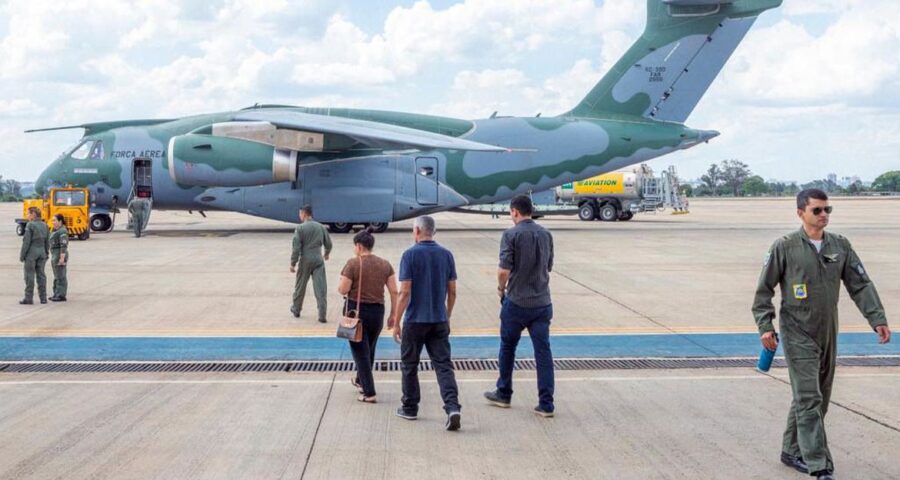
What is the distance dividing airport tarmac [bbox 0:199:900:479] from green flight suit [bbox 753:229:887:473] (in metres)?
0.44

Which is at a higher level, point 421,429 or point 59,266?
point 59,266

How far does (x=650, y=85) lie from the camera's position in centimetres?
2797

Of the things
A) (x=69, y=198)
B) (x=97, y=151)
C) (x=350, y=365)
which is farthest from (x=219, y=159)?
(x=350, y=365)

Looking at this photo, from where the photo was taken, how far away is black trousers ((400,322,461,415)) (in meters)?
6.87

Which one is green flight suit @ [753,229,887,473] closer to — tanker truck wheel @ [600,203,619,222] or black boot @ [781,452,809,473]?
black boot @ [781,452,809,473]

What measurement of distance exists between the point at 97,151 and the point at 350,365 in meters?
21.7

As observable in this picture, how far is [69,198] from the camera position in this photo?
83.6ft

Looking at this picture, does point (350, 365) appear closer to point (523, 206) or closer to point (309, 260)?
point (523, 206)

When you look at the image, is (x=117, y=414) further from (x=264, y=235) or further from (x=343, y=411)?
(x=264, y=235)

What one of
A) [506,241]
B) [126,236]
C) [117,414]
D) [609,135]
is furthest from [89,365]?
[609,135]

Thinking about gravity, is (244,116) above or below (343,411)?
above

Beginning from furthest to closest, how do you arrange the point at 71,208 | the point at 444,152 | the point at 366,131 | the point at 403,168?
the point at 444,152, the point at 403,168, the point at 71,208, the point at 366,131

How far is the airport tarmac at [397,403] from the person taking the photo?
223 inches

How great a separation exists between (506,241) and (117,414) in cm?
349
